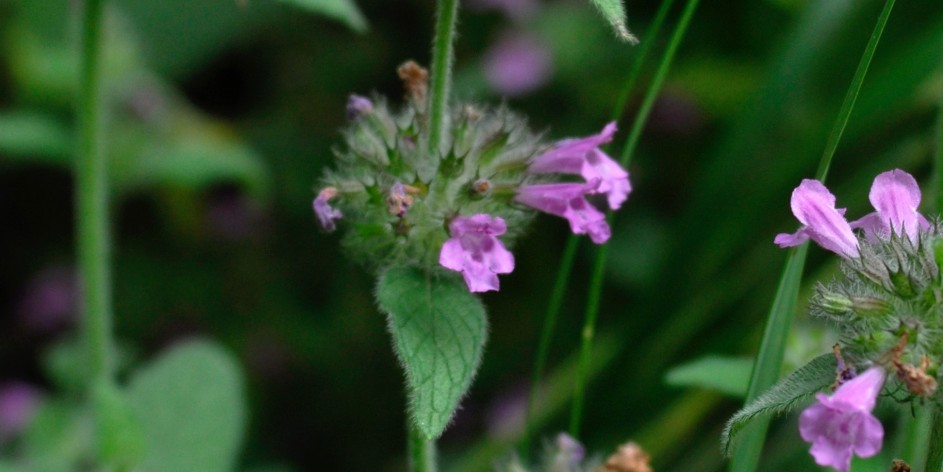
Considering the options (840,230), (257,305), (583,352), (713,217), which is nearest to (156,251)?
(257,305)

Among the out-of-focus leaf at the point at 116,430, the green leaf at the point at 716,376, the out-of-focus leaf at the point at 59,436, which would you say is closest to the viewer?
the green leaf at the point at 716,376

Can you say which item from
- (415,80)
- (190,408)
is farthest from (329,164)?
(415,80)

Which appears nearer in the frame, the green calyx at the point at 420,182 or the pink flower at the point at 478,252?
the pink flower at the point at 478,252

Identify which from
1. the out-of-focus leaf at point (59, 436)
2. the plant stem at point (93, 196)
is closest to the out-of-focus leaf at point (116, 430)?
the plant stem at point (93, 196)

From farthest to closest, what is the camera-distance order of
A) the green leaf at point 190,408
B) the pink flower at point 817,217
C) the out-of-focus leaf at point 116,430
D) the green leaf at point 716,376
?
the green leaf at point 190,408, the out-of-focus leaf at point 116,430, the green leaf at point 716,376, the pink flower at point 817,217

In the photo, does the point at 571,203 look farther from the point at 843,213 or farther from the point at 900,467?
the point at 900,467

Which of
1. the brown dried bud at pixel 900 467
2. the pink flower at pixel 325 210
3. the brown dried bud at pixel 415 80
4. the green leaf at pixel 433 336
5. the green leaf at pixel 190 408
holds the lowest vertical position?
Answer: the green leaf at pixel 190 408

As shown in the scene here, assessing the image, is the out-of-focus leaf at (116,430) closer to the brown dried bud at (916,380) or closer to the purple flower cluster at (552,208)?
the purple flower cluster at (552,208)
